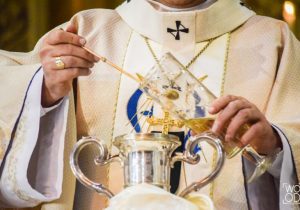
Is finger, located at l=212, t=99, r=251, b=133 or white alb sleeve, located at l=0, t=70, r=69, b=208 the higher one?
finger, located at l=212, t=99, r=251, b=133

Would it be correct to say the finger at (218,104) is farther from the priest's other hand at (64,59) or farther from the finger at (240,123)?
the priest's other hand at (64,59)

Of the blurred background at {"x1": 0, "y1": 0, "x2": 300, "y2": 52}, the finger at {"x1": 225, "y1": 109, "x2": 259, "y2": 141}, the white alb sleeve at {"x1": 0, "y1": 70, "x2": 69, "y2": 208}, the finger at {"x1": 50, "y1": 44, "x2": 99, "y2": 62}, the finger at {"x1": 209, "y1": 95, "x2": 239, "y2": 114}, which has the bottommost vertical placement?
the blurred background at {"x1": 0, "y1": 0, "x2": 300, "y2": 52}

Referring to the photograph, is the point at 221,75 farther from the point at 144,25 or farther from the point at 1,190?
the point at 1,190

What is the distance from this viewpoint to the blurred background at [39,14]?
5457 millimetres

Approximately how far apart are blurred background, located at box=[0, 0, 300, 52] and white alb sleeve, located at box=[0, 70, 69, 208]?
7.27 feet

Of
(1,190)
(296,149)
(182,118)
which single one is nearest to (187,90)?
(182,118)

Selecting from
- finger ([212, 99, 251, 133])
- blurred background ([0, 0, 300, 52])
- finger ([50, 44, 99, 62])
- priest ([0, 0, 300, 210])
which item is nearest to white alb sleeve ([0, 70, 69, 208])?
priest ([0, 0, 300, 210])

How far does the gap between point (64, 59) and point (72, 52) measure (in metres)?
0.04

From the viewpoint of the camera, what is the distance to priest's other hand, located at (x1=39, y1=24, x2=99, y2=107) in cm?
303

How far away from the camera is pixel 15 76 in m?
3.34

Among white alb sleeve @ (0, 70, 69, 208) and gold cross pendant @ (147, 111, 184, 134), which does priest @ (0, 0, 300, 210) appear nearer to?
white alb sleeve @ (0, 70, 69, 208)

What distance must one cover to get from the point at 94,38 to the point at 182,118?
0.87 metres

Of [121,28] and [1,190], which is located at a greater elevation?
[121,28]

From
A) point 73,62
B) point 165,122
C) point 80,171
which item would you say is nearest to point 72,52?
point 73,62
